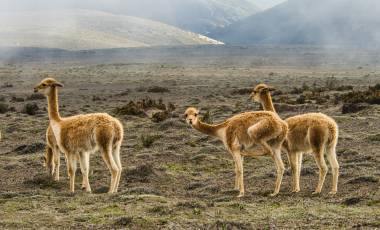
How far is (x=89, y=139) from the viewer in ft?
33.0

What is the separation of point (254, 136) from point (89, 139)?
8.23 feet

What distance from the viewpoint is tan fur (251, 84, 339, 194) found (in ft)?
32.1

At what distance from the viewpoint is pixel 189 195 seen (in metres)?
10.1

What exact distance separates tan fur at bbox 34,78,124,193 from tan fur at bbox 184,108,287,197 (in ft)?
5.47

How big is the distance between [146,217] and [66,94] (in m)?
29.9

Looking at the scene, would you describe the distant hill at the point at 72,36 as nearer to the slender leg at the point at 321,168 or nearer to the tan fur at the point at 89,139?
the tan fur at the point at 89,139

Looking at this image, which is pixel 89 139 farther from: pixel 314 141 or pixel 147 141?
pixel 147 141

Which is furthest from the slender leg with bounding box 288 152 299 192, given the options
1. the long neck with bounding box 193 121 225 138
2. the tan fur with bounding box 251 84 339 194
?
the long neck with bounding box 193 121 225 138

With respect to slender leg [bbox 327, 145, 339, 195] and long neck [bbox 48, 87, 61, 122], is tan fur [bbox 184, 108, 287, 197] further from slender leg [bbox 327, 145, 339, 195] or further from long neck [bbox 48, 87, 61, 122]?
long neck [bbox 48, 87, 61, 122]

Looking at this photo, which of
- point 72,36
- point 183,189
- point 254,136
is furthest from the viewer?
point 72,36

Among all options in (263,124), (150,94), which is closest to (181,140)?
(263,124)

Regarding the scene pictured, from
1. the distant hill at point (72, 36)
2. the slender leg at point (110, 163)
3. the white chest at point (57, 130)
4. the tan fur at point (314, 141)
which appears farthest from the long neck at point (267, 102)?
the distant hill at point (72, 36)

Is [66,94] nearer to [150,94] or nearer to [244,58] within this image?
[150,94]

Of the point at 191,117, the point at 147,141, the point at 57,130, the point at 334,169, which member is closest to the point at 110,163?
Result: the point at 57,130
